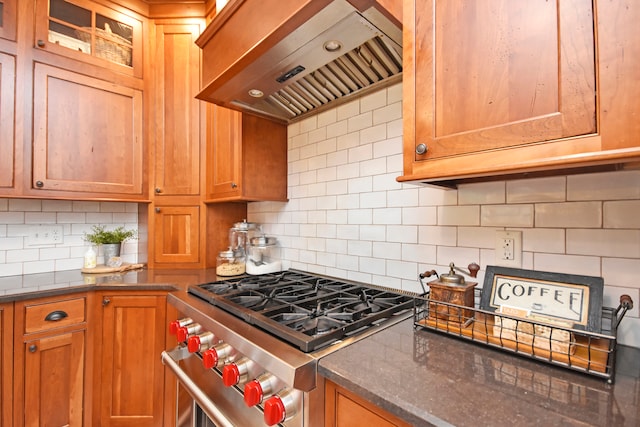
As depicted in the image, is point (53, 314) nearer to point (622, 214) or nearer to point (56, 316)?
point (56, 316)

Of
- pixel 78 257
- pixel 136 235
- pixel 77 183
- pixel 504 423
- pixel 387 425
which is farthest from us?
pixel 136 235

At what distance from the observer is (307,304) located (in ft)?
3.74

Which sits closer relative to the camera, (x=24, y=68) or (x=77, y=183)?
(x=24, y=68)

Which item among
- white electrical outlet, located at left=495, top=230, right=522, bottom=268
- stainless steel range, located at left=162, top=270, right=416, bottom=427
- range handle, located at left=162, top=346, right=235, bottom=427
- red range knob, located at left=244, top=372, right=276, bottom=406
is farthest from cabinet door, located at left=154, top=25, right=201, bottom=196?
white electrical outlet, located at left=495, top=230, right=522, bottom=268

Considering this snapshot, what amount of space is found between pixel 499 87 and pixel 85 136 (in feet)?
7.08

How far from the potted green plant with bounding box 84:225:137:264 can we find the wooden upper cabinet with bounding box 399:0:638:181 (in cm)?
206

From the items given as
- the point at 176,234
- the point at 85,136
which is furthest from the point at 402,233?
the point at 85,136

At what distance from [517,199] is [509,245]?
0.16 meters

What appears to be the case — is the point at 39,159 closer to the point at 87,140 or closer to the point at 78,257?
the point at 87,140

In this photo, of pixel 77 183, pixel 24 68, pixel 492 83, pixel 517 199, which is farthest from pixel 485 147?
pixel 24 68

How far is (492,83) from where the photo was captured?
2.40ft

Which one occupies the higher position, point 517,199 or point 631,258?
point 517,199

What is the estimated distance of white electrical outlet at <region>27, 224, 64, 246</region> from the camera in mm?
1891

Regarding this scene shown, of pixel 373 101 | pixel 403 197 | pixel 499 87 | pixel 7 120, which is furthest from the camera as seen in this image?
pixel 7 120
